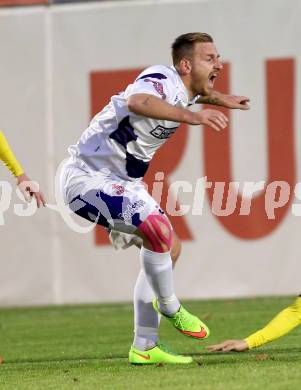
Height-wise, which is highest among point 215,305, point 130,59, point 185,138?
point 130,59

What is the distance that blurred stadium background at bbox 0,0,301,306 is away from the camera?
12.5 m

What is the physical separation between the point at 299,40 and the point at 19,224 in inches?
146

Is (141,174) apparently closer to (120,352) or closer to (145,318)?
(145,318)

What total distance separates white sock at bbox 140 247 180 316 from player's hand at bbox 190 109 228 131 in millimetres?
961

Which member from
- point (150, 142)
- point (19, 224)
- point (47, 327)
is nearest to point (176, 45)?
point (150, 142)

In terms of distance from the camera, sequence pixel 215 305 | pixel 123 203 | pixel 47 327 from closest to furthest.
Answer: pixel 123 203 → pixel 47 327 → pixel 215 305

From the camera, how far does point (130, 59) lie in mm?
13031

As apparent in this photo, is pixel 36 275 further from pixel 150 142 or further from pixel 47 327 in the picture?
pixel 150 142

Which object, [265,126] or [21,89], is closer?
[265,126]

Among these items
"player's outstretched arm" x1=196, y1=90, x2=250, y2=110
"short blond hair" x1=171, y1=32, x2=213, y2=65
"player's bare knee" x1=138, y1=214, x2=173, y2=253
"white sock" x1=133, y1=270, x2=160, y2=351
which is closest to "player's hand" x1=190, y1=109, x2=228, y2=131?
"player's bare knee" x1=138, y1=214, x2=173, y2=253

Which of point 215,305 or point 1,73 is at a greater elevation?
point 1,73

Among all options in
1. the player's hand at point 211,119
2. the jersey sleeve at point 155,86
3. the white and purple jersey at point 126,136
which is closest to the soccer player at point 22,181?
the white and purple jersey at point 126,136

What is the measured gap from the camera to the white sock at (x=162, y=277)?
692cm

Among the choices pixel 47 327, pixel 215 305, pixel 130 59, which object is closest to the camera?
pixel 47 327
